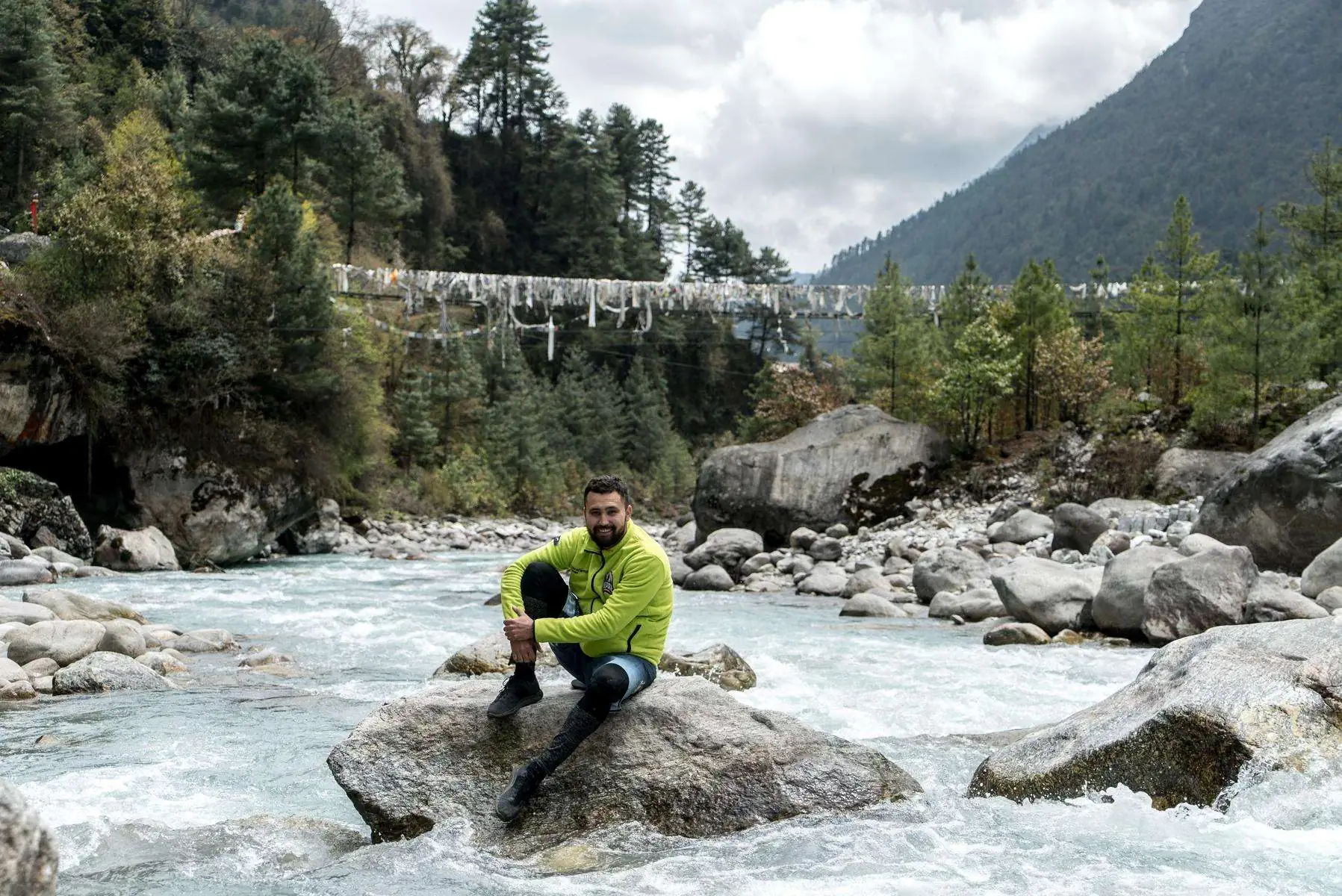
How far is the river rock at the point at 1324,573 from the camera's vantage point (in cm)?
1030

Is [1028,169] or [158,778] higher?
[1028,169]

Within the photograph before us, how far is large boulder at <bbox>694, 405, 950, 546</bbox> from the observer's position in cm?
2259

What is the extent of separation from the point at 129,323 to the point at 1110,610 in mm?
18221

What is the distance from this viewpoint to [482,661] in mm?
8203

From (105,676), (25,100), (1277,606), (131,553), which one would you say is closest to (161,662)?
(105,676)

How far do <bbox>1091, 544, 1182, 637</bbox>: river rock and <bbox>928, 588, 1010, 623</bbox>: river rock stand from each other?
5.74 ft

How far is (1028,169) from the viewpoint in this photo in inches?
6964

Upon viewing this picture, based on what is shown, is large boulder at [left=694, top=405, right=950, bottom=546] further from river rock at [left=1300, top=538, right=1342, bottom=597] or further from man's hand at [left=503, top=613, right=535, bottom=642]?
man's hand at [left=503, top=613, right=535, bottom=642]

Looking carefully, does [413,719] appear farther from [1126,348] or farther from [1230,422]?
[1126,348]

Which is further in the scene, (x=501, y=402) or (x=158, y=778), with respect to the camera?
(x=501, y=402)

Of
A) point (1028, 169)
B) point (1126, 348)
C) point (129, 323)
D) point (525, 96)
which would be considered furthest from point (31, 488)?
point (1028, 169)

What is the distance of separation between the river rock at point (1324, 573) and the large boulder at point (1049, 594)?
1.93m

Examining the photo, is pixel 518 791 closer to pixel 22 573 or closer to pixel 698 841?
pixel 698 841

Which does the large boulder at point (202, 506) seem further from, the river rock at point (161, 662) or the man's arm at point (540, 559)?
the man's arm at point (540, 559)
